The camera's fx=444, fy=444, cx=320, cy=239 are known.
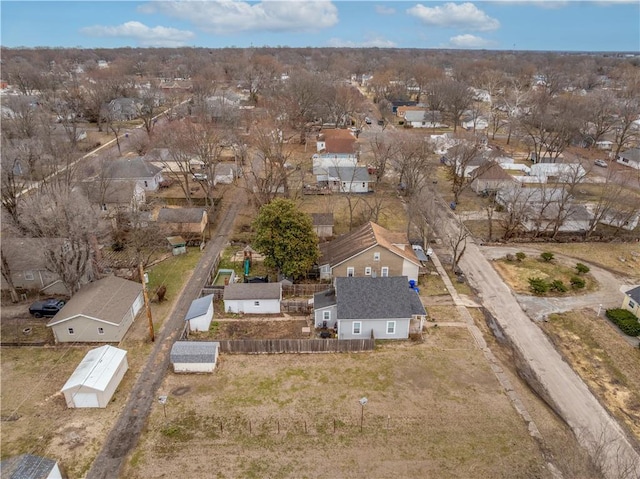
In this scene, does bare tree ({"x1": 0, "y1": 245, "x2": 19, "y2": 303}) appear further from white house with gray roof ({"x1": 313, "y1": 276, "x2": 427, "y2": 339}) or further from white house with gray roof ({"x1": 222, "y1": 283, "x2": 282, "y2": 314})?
white house with gray roof ({"x1": 313, "y1": 276, "x2": 427, "y2": 339})

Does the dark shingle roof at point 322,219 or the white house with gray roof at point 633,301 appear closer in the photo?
the white house with gray roof at point 633,301

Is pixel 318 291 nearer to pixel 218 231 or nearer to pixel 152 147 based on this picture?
pixel 218 231

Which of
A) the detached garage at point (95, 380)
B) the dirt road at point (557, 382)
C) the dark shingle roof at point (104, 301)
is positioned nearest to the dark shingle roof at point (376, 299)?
the dirt road at point (557, 382)

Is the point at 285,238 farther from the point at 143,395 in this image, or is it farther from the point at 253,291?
the point at 143,395

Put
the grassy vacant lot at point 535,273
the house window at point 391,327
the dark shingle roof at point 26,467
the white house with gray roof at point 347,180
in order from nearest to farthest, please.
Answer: the dark shingle roof at point 26,467 → the house window at point 391,327 → the grassy vacant lot at point 535,273 → the white house with gray roof at point 347,180

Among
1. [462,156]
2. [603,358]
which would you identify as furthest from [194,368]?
[462,156]

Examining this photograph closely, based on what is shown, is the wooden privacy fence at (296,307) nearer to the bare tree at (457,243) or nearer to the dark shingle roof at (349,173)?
the bare tree at (457,243)

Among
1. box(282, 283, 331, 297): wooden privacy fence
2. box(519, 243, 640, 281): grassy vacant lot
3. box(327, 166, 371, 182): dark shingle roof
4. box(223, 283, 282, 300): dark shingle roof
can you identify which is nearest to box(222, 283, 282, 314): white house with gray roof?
box(223, 283, 282, 300): dark shingle roof
